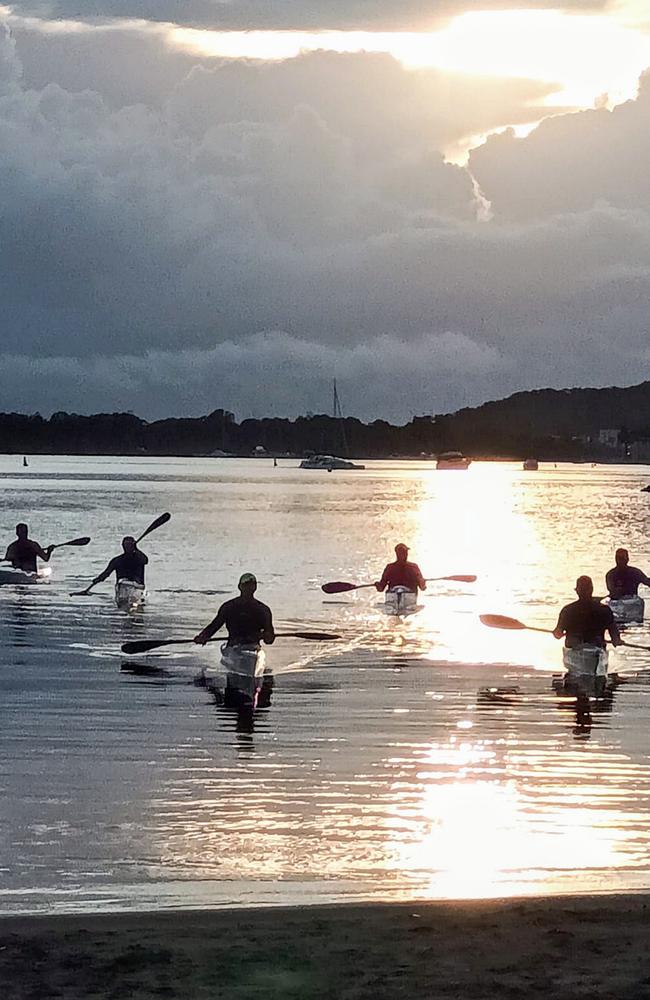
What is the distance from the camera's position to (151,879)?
12500 millimetres

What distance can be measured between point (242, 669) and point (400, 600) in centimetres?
1328

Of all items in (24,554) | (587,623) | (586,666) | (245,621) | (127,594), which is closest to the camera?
(245,621)

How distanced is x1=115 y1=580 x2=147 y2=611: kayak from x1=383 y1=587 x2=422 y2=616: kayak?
21.2ft

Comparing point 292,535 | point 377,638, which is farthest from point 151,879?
point 292,535

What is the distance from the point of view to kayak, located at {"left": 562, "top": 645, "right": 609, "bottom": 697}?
2630 cm

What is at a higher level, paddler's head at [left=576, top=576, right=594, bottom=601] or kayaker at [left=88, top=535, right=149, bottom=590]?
paddler's head at [left=576, top=576, right=594, bottom=601]

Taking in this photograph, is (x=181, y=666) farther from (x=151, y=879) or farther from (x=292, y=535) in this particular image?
(x=292, y=535)

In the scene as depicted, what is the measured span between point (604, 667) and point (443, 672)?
118 inches

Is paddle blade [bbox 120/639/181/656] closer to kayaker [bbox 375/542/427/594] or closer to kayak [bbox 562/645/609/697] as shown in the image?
kayak [bbox 562/645/609/697]

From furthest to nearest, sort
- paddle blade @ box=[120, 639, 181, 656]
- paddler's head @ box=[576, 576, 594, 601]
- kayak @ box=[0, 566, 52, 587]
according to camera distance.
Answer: kayak @ box=[0, 566, 52, 587]
paddle blade @ box=[120, 639, 181, 656]
paddler's head @ box=[576, 576, 594, 601]

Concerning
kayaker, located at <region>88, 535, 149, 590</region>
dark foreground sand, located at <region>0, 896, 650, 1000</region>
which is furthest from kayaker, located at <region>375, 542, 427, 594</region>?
dark foreground sand, located at <region>0, 896, 650, 1000</region>

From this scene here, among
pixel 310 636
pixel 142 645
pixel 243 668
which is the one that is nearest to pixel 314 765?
pixel 243 668

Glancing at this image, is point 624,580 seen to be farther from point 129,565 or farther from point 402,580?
point 129,565

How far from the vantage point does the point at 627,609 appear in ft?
116
